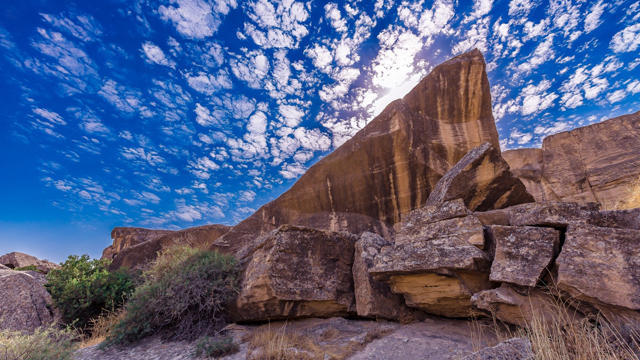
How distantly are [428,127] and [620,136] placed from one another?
1410cm

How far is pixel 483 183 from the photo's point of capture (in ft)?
20.0

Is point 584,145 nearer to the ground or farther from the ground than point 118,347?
farther from the ground

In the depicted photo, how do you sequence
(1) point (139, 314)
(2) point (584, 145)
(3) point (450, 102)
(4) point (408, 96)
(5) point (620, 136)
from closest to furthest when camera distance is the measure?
(1) point (139, 314), (3) point (450, 102), (4) point (408, 96), (5) point (620, 136), (2) point (584, 145)

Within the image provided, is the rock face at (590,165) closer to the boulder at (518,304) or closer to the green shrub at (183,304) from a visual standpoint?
the boulder at (518,304)

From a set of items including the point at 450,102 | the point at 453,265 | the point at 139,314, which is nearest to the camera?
the point at 453,265

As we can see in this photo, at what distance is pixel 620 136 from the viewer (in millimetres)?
15078

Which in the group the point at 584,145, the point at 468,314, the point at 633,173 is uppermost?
the point at 584,145

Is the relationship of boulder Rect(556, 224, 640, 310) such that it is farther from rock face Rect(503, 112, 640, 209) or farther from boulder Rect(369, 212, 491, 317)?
rock face Rect(503, 112, 640, 209)

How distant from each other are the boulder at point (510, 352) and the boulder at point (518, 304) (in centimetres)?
120

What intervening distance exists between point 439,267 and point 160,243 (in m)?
15.5

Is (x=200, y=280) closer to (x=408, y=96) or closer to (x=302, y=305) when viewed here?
(x=302, y=305)

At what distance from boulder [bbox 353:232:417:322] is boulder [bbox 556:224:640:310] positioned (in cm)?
280

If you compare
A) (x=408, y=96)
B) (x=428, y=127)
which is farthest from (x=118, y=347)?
(x=408, y=96)

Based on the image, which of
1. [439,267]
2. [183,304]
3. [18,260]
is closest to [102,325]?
[183,304]
